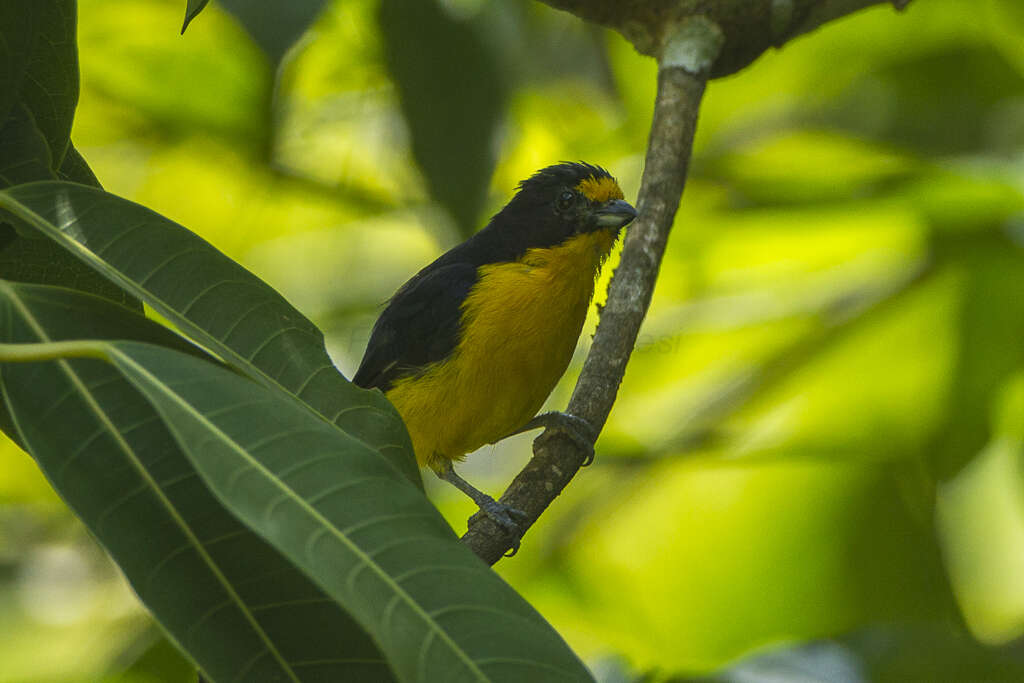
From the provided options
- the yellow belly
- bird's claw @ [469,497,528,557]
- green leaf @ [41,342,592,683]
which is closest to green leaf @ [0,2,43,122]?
green leaf @ [41,342,592,683]

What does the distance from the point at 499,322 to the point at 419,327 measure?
32cm

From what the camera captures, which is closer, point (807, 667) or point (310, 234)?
point (807, 667)

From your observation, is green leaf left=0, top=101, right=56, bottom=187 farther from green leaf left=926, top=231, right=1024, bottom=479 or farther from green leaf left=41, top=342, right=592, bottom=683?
green leaf left=926, top=231, right=1024, bottom=479

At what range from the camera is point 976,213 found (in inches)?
154

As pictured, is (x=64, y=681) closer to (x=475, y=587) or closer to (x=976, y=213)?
(x=475, y=587)

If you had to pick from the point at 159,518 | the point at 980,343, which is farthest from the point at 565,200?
the point at 159,518

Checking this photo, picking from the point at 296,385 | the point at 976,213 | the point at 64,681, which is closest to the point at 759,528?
the point at 976,213

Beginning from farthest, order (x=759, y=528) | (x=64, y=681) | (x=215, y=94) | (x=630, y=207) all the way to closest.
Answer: (x=759, y=528), (x=215, y=94), (x=64, y=681), (x=630, y=207)

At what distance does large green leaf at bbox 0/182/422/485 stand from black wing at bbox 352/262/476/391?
6.79 ft

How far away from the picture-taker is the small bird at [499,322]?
353 cm

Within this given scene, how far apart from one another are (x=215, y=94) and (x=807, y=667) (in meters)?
3.05

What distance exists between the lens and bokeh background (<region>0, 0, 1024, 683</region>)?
398cm

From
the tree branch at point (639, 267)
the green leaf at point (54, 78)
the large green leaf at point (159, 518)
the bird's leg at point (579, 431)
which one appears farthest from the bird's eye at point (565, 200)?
the large green leaf at point (159, 518)

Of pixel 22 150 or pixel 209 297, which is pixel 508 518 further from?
pixel 22 150
